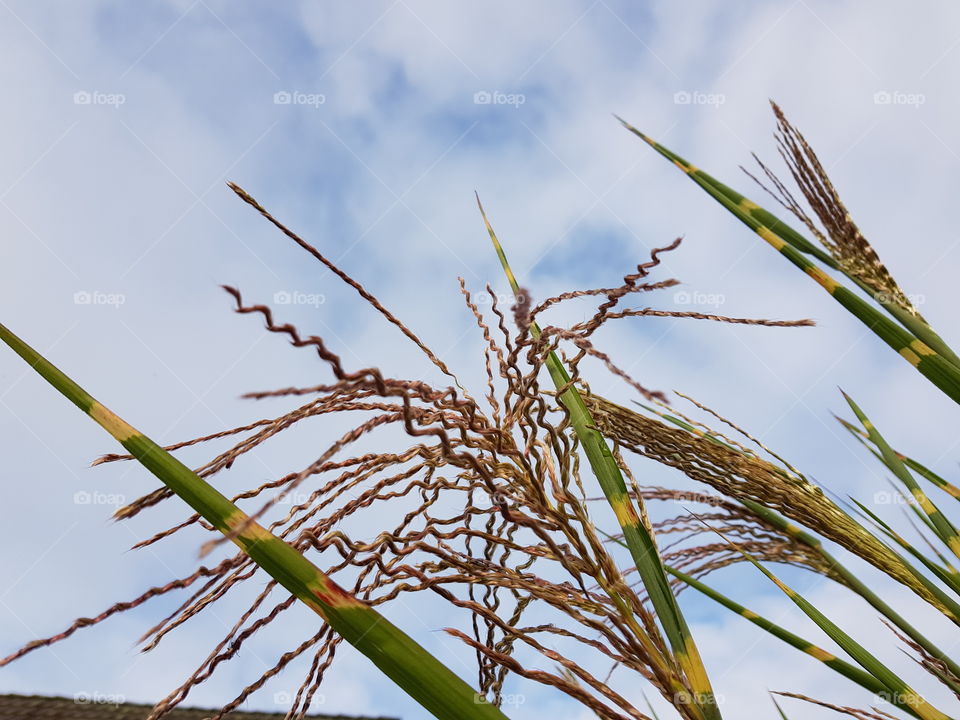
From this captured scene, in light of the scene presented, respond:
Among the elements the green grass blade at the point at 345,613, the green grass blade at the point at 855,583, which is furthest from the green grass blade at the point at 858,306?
the green grass blade at the point at 345,613

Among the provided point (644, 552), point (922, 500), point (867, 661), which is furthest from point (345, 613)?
point (922, 500)

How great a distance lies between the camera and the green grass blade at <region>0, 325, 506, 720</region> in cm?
53

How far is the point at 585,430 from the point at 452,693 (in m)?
0.42

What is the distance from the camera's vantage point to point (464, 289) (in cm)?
87

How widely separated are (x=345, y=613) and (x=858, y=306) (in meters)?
0.58

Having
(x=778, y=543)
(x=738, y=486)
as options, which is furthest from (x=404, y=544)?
(x=778, y=543)

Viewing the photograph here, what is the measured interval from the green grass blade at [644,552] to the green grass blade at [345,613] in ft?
0.78

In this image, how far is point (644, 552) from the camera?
0.82 meters

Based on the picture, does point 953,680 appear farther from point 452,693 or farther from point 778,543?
point 452,693

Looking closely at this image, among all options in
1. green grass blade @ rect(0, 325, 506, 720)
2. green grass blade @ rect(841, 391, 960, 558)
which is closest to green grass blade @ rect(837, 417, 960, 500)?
green grass blade @ rect(841, 391, 960, 558)

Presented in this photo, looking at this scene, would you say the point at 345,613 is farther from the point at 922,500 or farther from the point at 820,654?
the point at 922,500

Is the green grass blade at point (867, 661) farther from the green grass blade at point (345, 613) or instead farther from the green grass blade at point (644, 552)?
the green grass blade at point (345, 613)

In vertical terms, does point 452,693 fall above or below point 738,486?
below

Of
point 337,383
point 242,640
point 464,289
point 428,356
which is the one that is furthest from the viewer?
point 464,289
